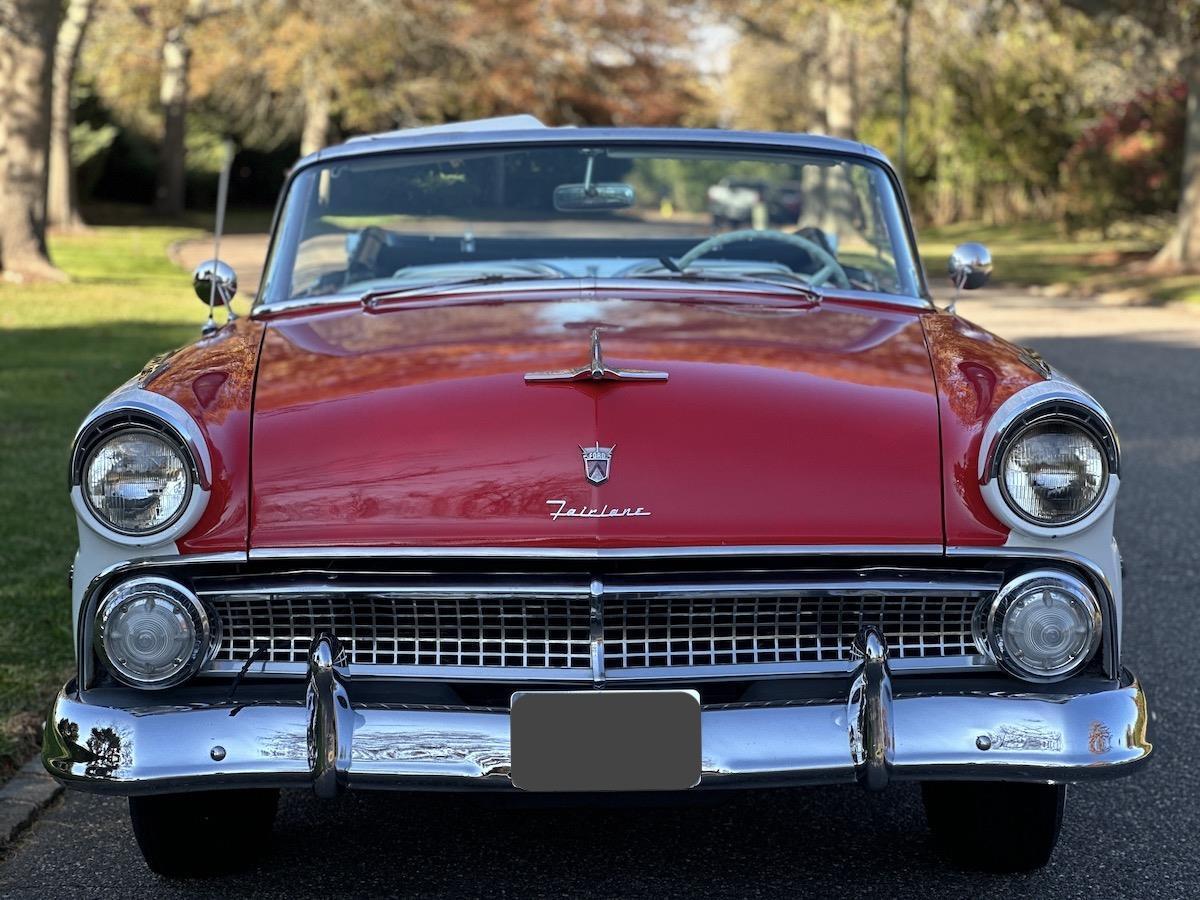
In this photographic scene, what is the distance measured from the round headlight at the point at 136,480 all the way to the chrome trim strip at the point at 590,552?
0.25 m

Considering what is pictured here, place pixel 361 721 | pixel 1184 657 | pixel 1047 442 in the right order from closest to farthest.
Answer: pixel 361 721 < pixel 1047 442 < pixel 1184 657

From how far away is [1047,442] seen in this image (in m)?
2.92

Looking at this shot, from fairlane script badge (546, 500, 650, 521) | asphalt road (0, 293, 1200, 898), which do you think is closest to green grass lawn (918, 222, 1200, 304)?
asphalt road (0, 293, 1200, 898)

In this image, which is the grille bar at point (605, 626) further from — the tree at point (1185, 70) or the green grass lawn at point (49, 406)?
the tree at point (1185, 70)

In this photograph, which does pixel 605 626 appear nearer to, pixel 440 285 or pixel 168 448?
pixel 168 448

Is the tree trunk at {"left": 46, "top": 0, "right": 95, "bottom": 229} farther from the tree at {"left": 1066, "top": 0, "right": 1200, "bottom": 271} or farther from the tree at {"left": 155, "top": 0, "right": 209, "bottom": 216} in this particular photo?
the tree at {"left": 1066, "top": 0, "right": 1200, "bottom": 271}

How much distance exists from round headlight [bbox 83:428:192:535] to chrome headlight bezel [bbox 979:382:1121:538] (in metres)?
1.38

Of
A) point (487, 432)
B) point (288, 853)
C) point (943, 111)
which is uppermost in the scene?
point (943, 111)

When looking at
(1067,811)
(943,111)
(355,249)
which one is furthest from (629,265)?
(943,111)

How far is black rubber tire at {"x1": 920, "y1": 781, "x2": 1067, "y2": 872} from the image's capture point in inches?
124

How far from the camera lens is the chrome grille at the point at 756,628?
9.23 ft

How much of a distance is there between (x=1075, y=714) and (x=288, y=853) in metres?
1.62

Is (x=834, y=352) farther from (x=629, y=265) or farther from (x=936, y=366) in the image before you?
(x=629, y=265)

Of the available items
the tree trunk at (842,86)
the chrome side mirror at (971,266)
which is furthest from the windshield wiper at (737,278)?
the tree trunk at (842,86)
